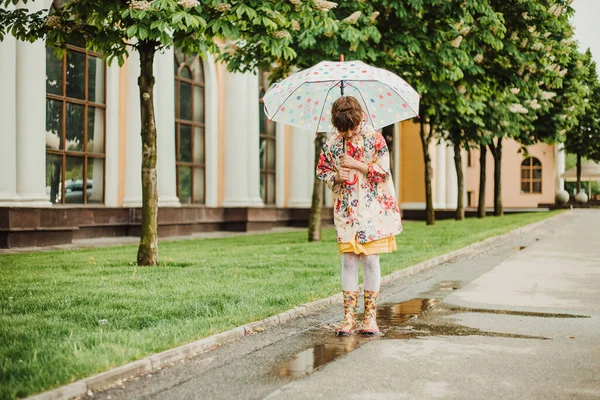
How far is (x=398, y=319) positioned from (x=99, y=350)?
10.3 feet

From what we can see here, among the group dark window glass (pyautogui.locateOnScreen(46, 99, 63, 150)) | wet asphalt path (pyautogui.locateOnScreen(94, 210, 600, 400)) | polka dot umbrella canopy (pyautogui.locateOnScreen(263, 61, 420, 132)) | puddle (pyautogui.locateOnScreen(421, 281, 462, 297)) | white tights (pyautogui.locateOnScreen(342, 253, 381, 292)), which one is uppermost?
dark window glass (pyautogui.locateOnScreen(46, 99, 63, 150))

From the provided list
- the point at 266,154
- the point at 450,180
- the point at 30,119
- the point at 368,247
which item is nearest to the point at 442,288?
the point at 368,247

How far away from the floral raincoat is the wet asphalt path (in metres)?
0.90

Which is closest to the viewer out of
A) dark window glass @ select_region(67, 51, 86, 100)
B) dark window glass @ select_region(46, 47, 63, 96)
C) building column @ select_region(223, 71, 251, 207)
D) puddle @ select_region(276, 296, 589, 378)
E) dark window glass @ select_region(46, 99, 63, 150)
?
puddle @ select_region(276, 296, 589, 378)

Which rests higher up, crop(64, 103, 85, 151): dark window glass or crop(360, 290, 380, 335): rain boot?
crop(64, 103, 85, 151): dark window glass

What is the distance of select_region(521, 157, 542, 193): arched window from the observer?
66438mm

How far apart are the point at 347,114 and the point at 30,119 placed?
12.2 m

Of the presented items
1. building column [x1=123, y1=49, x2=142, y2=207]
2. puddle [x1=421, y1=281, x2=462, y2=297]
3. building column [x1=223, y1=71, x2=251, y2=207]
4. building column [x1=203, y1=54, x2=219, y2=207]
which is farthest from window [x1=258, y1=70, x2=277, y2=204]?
puddle [x1=421, y1=281, x2=462, y2=297]

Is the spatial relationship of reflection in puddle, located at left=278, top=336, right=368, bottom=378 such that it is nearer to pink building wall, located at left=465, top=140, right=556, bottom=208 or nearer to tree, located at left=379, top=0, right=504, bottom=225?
tree, located at left=379, top=0, right=504, bottom=225

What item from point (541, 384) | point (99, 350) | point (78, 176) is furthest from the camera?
point (78, 176)

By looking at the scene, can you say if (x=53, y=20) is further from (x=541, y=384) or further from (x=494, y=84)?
(x=494, y=84)

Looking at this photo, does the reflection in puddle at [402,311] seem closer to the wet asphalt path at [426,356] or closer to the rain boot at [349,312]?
the wet asphalt path at [426,356]

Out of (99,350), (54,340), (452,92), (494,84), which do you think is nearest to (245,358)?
(99,350)

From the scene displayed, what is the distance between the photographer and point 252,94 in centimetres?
2789
